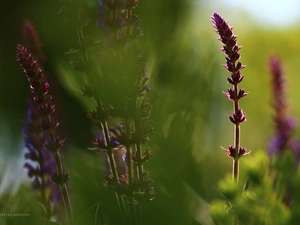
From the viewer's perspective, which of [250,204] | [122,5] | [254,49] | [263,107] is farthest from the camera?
[254,49]

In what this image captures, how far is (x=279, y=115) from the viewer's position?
57 cm

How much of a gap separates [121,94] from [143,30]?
68 mm

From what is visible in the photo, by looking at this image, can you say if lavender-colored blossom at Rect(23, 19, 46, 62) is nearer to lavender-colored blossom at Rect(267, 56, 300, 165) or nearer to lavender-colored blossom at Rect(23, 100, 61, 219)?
lavender-colored blossom at Rect(23, 100, 61, 219)

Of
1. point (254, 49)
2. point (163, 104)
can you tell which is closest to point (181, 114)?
point (163, 104)

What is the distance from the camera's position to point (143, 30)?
268 mm

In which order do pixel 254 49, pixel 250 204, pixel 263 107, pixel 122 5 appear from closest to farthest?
pixel 250 204 → pixel 122 5 → pixel 263 107 → pixel 254 49

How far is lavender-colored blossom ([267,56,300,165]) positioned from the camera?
0.50 metres

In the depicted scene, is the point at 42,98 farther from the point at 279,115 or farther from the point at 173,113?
the point at 279,115

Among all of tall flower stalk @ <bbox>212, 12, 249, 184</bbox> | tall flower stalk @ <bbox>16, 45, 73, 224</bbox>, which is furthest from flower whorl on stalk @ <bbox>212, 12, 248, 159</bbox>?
tall flower stalk @ <bbox>16, 45, 73, 224</bbox>

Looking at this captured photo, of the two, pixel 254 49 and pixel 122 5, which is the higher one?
pixel 254 49

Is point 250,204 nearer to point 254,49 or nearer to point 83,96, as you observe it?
point 83,96

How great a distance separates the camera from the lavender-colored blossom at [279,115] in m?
0.50

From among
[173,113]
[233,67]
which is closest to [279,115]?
[233,67]

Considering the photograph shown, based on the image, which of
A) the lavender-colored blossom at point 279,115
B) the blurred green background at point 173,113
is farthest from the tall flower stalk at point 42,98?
the lavender-colored blossom at point 279,115
